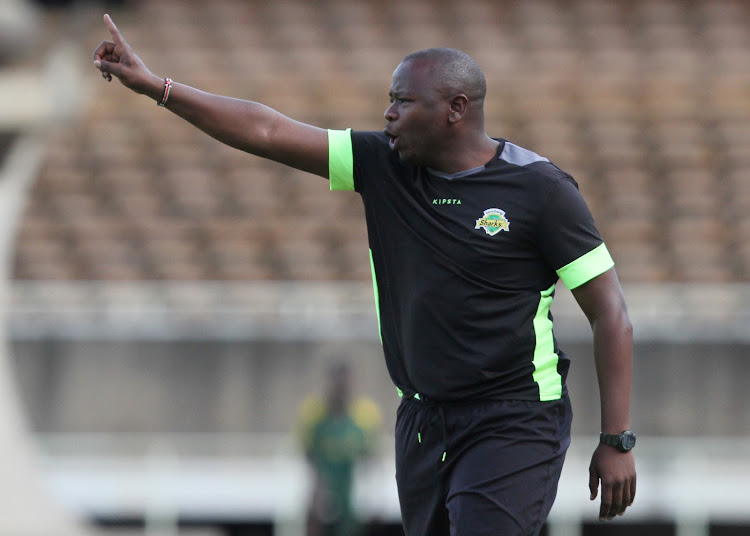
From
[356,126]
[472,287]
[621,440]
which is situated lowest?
[621,440]

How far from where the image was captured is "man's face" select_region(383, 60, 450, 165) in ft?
12.1

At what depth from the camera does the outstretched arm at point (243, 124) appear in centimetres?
381

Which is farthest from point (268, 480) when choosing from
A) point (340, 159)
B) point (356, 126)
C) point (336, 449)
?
point (340, 159)

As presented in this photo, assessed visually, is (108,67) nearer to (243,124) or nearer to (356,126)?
(243,124)

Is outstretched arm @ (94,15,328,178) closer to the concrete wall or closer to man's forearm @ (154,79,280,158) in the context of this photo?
man's forearm @ (154,79,280,158)

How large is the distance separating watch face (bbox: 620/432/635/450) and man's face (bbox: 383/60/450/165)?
987 mm

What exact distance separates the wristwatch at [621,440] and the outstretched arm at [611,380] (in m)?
0.01

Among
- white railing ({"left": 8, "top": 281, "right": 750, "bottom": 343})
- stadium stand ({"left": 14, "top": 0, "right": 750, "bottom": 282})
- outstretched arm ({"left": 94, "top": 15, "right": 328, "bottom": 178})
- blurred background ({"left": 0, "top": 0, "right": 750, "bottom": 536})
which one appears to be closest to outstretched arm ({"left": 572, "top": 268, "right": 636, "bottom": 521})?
outstretched arm ({"left": 94, "top": 15, "right": 328, "bottom": 178})

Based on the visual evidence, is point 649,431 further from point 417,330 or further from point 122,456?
point 417,330

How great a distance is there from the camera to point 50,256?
Result: 1320cm

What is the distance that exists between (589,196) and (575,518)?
13.9 ft

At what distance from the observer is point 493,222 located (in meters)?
3.75

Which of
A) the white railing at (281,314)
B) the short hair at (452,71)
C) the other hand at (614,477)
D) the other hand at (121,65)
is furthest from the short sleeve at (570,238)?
the white railing at (281,314)

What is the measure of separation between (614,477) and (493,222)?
2.63ft
